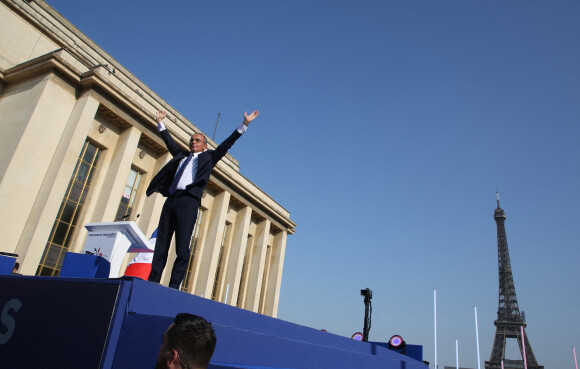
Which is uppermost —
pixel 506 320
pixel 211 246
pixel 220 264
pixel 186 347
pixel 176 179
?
pixel 506 320

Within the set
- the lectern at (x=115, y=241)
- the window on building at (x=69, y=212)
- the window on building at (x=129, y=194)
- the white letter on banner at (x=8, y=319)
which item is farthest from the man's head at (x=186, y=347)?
the window on building at (x=129, y=194)

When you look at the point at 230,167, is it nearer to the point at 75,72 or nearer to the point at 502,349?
the point at 75,72

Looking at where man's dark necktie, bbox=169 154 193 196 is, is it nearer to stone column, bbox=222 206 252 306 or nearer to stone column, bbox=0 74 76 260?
stone column, bbox=0 74 76 260

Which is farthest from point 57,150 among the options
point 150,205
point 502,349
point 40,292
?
point 502,349

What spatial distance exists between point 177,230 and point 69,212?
1743 centimetres

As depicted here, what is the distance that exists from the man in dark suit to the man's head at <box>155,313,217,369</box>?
2210mm

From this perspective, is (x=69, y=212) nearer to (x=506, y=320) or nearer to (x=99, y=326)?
(x=99, y=326)

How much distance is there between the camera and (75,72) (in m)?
18.6

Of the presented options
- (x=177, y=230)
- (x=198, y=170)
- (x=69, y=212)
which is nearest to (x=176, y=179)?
(x=198, y=170)

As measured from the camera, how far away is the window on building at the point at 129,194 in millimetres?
21109

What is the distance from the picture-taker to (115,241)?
5430 millimetres

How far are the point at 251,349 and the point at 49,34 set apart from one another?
24199mm

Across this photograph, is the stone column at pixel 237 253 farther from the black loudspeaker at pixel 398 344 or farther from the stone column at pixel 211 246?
the black loudspeaker at pixel 398 344

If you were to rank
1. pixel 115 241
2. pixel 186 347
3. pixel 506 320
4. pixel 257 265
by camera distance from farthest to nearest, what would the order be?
pixel 506 320 → pixel 257 265 → pixel 115 241 → pixel 186 347
